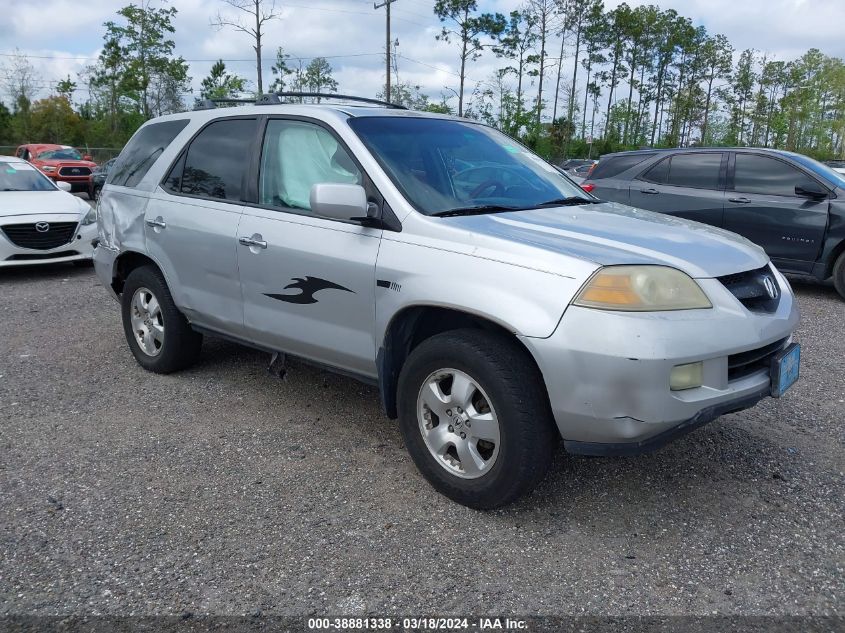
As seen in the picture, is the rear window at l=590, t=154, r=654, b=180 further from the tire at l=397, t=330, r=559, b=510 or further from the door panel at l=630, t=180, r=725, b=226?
the tire at l=397, t=330, r=559, b=510

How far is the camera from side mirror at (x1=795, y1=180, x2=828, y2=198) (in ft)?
24.8

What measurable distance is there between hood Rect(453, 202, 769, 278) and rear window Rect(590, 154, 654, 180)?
5.78 m

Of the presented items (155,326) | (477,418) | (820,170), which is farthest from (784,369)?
(820,170)

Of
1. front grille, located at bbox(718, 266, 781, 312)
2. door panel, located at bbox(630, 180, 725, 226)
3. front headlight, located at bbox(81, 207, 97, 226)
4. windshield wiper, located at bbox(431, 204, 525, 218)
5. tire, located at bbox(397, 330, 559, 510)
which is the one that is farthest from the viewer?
front headlight, located at bbox(81, 207, 97, 226)

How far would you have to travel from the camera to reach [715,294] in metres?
A: 2.79

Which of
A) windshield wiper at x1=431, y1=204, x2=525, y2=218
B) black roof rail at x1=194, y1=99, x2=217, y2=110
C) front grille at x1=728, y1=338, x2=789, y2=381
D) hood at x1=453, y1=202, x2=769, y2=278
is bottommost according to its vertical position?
front grille at x1=728, y1=338, x2=789, y2=381

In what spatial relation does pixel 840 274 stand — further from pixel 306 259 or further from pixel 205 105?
pixel 205 105

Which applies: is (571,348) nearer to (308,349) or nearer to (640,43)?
(308,349)

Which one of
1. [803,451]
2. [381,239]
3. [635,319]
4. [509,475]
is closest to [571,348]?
[635,319]

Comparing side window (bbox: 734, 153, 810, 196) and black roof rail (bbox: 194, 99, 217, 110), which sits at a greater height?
black roof rail (bbox: 194, 99, 217, 110)

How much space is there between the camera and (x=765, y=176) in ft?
26.1

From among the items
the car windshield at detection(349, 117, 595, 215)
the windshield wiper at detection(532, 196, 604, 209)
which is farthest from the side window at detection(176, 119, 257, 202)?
the windshield wiper at detection(532, 196, 604, 209)

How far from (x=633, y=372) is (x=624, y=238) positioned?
72 cm

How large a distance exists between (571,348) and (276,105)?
252cm
